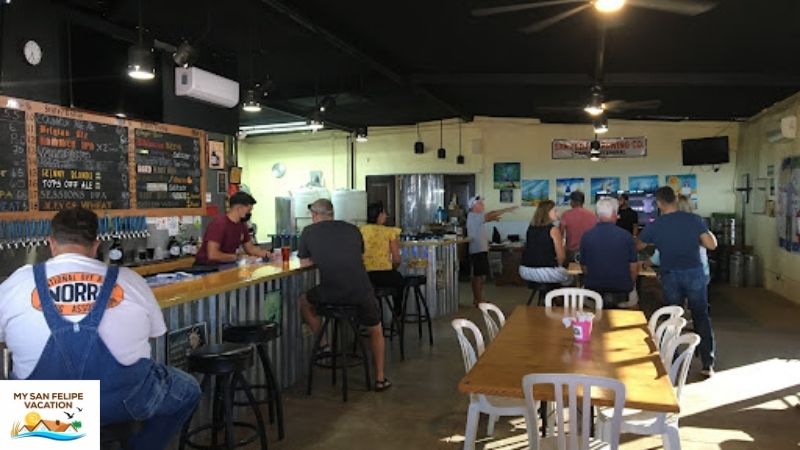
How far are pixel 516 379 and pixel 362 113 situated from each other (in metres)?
8.85

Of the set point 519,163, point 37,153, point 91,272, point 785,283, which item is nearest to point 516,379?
point 91,272

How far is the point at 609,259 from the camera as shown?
509 cm

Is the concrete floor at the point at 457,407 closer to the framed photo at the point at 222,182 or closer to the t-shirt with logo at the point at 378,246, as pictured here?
the t-shirt with logo at the point at 378,246

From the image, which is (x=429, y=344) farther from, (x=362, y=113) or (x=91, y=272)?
(x=362, y=113)

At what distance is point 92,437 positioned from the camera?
1.69 metres

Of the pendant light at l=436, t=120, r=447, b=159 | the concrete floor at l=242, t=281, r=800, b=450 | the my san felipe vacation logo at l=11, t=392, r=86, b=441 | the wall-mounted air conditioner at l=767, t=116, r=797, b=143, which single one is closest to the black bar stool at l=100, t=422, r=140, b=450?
the my san felipe vacation logo at l=11, t=392, r=86, b=441

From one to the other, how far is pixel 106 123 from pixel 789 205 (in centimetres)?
A: 886

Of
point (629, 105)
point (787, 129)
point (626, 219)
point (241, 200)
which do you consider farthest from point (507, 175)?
point (241, 200)

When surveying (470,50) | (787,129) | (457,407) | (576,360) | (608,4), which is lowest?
(457,407)

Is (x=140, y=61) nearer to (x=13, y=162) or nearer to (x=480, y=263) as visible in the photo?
(x=13, y=162)

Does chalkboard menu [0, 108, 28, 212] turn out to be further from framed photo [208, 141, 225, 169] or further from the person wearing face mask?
framed photo [208, 141, 225, 169]

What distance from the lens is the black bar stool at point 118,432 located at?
2.26m

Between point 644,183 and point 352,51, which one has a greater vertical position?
point 352,51

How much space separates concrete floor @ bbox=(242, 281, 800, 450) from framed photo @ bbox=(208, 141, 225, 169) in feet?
9.48
